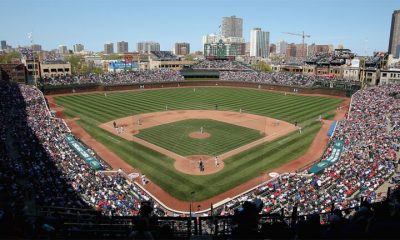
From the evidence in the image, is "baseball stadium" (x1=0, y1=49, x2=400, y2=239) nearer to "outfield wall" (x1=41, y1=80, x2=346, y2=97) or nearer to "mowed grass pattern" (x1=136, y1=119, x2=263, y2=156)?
"mowed grass pattern" (x1=136, y1=119, x2=263, y2=156)

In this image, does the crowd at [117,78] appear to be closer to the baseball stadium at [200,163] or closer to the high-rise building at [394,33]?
the baseball stadium at [200,163]

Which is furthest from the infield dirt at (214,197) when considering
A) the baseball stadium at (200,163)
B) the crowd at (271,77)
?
the crowd at (271,77)

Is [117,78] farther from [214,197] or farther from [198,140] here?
[214,197]

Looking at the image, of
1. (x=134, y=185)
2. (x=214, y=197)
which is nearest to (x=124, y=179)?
(x=134, y=185)

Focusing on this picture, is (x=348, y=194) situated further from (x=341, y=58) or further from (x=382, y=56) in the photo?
(x=382, y=56)

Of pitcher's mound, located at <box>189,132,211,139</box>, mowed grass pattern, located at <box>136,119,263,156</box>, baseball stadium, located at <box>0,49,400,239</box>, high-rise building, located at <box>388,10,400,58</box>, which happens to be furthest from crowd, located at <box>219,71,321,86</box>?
high-rise building, located at <box>388,10,400,58</box>
